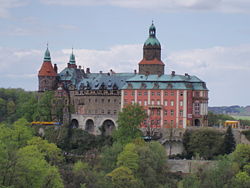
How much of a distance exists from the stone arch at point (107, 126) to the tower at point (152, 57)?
9.60m

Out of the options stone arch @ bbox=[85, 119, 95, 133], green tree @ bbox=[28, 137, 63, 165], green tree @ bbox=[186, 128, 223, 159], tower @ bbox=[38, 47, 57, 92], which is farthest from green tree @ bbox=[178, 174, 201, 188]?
tower @ bbox=[38, 47, 57, 92]

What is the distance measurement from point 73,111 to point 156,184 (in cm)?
3901

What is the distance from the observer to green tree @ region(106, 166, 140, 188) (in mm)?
88750

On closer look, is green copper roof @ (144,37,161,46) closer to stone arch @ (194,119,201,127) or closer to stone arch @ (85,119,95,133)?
stone arch @ (85,119,95,133)

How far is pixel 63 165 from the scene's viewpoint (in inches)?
4090

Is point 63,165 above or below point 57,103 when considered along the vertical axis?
below

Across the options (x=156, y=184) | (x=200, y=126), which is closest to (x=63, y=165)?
(x=156, y=184)

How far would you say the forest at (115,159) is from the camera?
7525cm

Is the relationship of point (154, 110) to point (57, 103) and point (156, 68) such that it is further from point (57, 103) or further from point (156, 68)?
point (57, 103)

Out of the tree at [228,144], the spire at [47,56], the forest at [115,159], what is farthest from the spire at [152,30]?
the tree at [228,144]

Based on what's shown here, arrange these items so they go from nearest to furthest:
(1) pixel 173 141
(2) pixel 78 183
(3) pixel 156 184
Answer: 1. (2) pixel 78 183
2. (3) pixel 156 184
3. (1) pixel 173 141

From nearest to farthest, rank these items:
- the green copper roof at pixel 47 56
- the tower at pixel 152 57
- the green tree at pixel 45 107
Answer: the tower at pixel 152 57 < the green tree at pixel 45 107 < the green copper roof at pixel 47 56

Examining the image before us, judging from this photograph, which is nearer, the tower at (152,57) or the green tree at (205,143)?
the green tree at (205,143)

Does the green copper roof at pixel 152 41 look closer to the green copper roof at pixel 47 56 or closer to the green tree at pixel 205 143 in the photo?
the green copper roof at pixel 47 56
